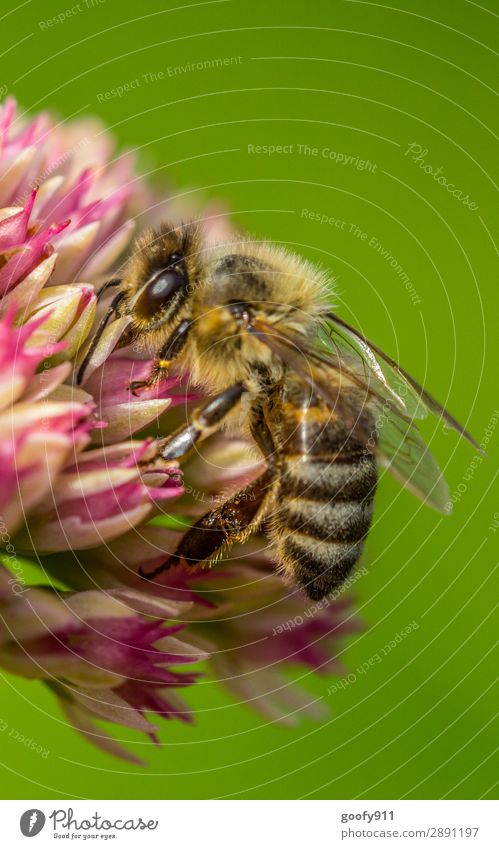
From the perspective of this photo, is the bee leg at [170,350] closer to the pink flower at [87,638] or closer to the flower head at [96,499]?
the flower head at [96,499]

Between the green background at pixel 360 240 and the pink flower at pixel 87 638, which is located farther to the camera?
the green background at pixel 360 240

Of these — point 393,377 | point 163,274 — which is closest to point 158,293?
point 163,274

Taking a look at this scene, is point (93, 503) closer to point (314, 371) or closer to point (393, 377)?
point (314, 371)

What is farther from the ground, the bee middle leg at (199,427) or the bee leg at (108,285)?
the bee leg at (108,285)

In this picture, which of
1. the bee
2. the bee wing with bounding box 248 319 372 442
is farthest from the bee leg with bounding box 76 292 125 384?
the bee wing with bounding box 248 319 372 442

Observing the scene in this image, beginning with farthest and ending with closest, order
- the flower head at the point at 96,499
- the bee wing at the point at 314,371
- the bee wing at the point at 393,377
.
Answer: the bee wing at the point at 393,377 → the bee wing at the point at 314,371 → the flower head at the point at 96,499
